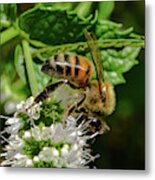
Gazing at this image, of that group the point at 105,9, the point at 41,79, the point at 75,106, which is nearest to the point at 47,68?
the point at 41,79

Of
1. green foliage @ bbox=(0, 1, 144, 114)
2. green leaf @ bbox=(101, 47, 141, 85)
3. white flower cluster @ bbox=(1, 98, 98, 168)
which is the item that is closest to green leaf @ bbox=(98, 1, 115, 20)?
green foliage @ bbox=(0, 1, 144, 114)

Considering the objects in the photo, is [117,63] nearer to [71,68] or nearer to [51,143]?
[71,68]

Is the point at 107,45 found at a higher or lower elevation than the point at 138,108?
higher

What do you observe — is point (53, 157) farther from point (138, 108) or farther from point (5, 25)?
point (5, 25)

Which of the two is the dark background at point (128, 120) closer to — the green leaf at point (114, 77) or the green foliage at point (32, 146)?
the green leaf at point (114, 77)

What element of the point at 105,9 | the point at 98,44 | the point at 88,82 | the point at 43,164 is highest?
the point at 105,9

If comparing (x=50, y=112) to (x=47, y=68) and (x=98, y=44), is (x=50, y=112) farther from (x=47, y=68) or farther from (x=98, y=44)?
(x=98, y=44)

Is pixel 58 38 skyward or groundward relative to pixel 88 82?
skyward

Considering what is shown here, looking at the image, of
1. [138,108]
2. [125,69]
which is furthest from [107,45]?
[138,108]
